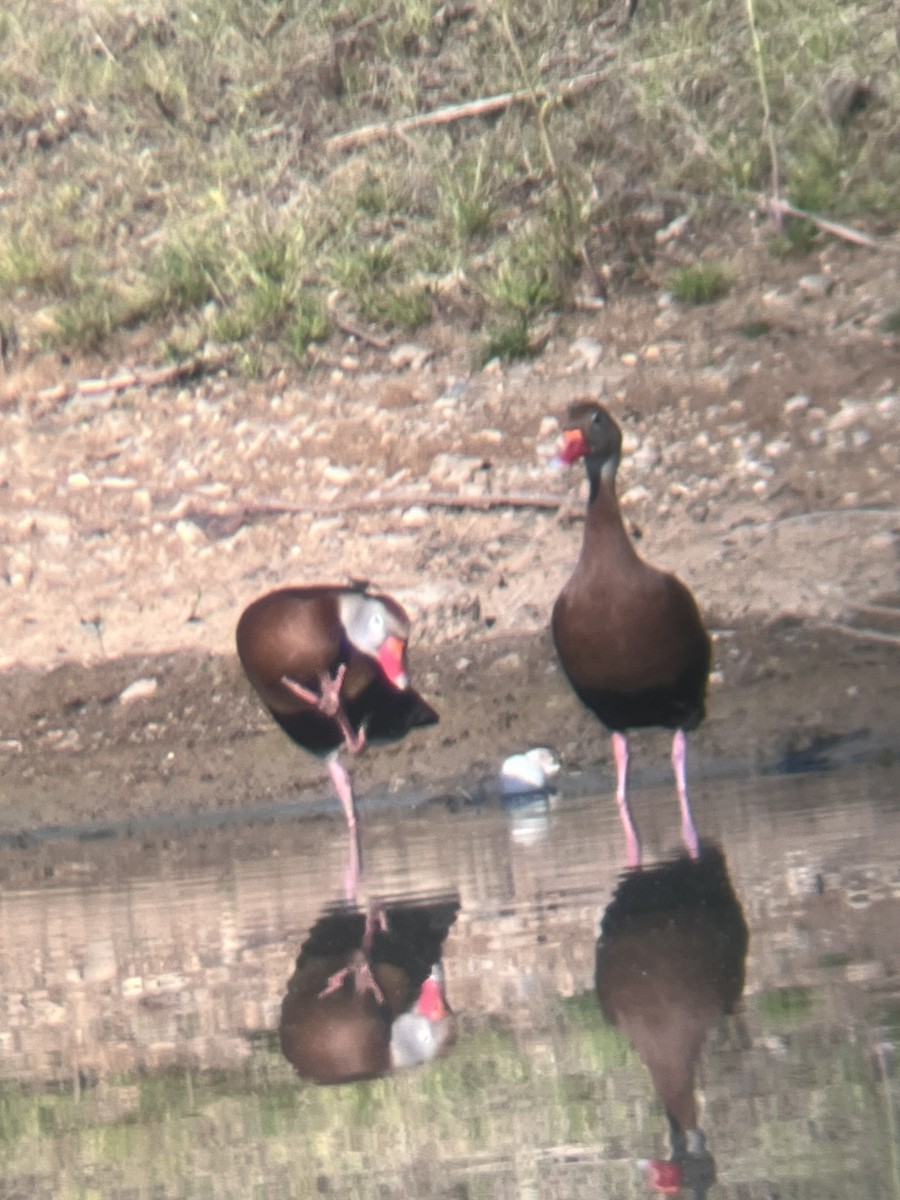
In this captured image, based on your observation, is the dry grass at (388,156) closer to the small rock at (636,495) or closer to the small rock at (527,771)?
the small rock at (636,495)

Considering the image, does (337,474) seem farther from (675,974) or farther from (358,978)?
(675,974)

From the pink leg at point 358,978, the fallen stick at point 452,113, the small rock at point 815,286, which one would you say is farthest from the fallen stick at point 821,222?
the pink leg at point 358,978

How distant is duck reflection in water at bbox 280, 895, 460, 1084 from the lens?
14.0 feet

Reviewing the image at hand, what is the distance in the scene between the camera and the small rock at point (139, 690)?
884 cm

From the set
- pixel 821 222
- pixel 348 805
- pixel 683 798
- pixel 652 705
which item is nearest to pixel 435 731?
pixel 348 805

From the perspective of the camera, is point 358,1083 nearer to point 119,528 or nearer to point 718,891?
point 718,891

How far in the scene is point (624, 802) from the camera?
23.1 feet

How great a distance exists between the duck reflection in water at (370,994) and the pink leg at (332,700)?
192cm

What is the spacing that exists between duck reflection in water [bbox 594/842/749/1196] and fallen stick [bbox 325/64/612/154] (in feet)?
24.5

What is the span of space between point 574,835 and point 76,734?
8.48ft

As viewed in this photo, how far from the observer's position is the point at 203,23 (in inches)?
555

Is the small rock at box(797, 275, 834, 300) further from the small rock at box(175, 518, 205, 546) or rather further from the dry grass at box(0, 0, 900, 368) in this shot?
the small rock at box(175, 518, 205, 546)

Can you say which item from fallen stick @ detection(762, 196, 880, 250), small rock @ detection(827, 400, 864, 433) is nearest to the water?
small rock @ detection(827, 400, 864, 433)

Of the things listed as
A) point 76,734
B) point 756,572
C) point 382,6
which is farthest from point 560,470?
point 382,6
